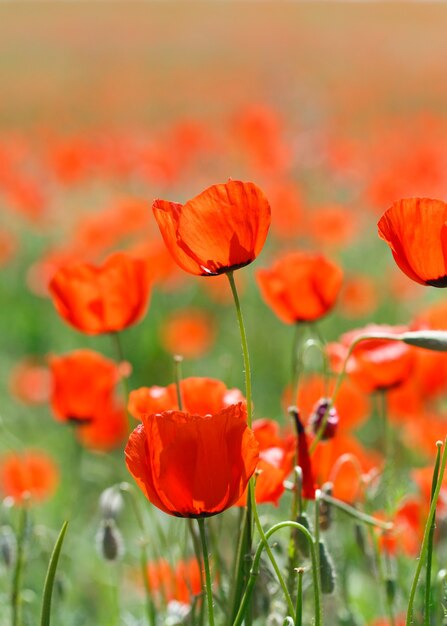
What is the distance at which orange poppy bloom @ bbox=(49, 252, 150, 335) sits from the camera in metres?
1.42

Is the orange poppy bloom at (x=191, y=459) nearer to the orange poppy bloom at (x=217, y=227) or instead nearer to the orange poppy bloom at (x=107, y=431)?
the orange poppy bloom at (x=217, y=227)

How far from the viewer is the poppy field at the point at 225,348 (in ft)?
3.43

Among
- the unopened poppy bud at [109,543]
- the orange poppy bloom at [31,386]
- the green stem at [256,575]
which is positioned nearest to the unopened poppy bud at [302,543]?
the green stem at [256,575]

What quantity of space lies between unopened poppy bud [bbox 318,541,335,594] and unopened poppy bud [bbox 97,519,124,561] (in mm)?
368

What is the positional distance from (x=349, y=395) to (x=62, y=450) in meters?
1.89

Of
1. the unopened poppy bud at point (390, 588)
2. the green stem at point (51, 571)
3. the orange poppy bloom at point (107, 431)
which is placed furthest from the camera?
the orange poppy bloom at point (107, 431)

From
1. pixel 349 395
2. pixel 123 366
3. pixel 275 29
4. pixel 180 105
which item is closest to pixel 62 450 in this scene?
pixel 349 395

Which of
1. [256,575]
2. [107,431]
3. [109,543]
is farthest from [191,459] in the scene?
[107,431]

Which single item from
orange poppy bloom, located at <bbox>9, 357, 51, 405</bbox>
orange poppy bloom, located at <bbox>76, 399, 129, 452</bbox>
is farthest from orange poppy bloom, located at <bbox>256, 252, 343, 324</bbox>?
orange poppy bloom, located at <bbox>9, 357, 51, 405</bbox>

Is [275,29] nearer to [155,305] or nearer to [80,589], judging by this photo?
[155,305]

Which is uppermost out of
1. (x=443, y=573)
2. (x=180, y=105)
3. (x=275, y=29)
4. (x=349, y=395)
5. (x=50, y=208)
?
(x=275, y=29)

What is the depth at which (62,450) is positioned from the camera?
3486mm

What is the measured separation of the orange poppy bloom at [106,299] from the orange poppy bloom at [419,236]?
474 millimetres

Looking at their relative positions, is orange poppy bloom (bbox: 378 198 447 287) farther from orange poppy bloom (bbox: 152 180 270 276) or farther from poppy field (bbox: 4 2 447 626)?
orange poppy bloom (bbox: 152 180 270 276)
